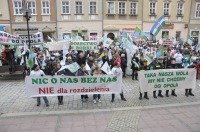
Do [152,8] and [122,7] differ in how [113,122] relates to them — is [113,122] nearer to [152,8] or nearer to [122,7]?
[122,7]

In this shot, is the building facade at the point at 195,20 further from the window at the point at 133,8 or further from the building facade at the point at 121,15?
the window at the point at 133,8

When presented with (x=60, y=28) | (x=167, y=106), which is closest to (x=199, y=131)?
(x=167, y=106)

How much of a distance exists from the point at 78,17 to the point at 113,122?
22.7m

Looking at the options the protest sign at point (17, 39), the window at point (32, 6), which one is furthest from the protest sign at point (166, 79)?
the window at point (32, 6)

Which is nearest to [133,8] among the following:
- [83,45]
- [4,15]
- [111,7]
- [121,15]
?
[121,15]

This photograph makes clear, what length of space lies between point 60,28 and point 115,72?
807 inches

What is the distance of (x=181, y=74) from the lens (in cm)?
783

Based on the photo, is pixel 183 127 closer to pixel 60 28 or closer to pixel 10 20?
pixel 60 28

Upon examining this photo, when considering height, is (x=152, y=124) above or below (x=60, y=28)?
below

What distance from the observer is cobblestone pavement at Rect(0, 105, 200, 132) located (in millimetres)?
5492

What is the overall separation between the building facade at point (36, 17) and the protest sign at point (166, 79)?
21.1 m

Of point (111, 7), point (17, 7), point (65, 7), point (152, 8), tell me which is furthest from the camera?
point (152, 8)

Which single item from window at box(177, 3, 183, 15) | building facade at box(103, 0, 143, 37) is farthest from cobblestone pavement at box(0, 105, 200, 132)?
window at box(177, 3, 183, 15)

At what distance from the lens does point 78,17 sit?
86.7 ft
